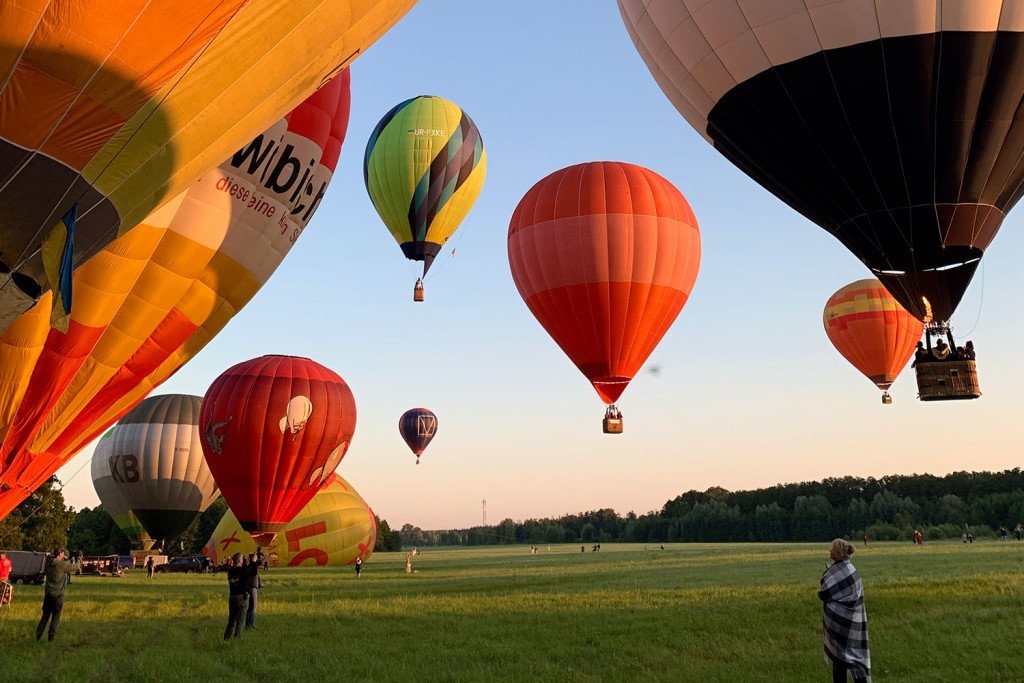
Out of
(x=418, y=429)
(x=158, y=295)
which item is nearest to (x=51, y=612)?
(x=158, y=295)

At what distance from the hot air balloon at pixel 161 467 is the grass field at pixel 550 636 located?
17151 millimetres

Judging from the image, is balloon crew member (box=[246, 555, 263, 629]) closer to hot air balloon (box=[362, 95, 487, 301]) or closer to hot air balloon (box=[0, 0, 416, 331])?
hot air balloon (box=[0, 0, 416, 331])

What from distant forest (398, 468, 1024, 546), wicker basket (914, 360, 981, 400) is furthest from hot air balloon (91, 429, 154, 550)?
distant forest (398, 468, 1024, 546)

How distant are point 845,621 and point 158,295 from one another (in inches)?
431

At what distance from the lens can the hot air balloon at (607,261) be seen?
20.9 m

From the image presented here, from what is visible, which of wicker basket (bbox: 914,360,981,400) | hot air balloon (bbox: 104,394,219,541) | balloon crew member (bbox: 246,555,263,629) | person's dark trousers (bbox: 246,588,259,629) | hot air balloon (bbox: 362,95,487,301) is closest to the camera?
balloon crew member (bbox: 246,555,263,629)

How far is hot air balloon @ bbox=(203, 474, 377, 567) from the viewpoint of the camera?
34.6m

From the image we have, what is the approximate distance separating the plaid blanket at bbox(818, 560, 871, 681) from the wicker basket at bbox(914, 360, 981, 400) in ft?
32.9

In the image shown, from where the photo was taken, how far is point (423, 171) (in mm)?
28359

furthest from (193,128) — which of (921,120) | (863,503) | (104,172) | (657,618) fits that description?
(863,503)

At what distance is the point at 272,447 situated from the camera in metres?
21.4

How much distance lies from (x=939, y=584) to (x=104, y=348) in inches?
577

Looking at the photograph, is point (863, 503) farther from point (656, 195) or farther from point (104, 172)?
point (104, 172)

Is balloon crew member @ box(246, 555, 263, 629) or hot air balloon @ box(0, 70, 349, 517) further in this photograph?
balloon crew member @ box(246, 555, 263, 629)
